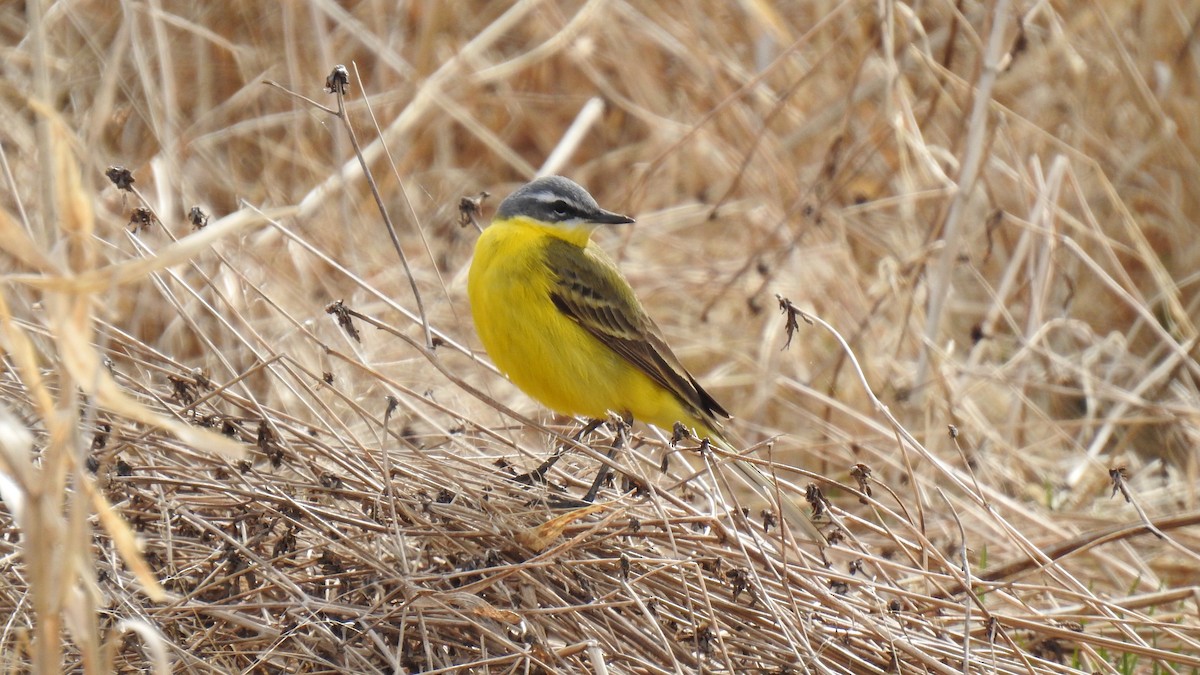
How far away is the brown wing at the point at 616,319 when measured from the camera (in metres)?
4.79

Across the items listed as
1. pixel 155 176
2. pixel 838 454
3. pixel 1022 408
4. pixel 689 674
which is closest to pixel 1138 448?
pixel 1022 408

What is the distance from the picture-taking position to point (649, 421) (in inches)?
200

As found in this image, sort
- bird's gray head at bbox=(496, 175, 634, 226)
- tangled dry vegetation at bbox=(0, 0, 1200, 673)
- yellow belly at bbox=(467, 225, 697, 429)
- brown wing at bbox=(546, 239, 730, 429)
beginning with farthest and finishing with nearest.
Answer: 1. bird's gray head at bbox=(496, 175, 634, 226)
2. brown wing at bbox=(546, 239, 730, 429)
3. yellow belly at bbox=(467, 225, 697, 429)
4. tangled dry vegetation at bbox=(0, 0, 1200, 673)

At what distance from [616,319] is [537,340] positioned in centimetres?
49

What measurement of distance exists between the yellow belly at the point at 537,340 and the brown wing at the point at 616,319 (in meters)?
0.04

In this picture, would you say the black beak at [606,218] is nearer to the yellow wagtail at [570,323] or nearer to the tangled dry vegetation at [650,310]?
the yellow wagtail at [570,323]

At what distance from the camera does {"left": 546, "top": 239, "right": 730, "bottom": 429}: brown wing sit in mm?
4785

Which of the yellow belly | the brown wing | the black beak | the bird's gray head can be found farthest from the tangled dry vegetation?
the black beak

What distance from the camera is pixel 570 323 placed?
4.73 metres

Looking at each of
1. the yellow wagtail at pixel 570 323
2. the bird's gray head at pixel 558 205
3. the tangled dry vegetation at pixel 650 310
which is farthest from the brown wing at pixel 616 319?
the tangled dry vegetation at pixel 650 310

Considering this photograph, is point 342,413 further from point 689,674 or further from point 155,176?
point 689,674

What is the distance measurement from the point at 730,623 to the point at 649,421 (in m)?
1.59

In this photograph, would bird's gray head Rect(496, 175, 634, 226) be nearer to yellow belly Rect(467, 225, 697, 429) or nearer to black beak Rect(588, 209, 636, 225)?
black beak Rect(588, 209, 636, 225)

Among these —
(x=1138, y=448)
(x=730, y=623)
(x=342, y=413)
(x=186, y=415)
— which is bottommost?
(x=1138, y=448)
